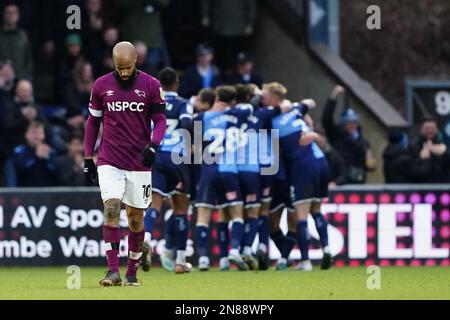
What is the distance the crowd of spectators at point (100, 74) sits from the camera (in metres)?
24.1

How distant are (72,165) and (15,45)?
2676 millimetres

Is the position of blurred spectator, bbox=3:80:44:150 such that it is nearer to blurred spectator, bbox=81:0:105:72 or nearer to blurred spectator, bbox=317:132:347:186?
blurred spectator, bbox=81:0:105:72

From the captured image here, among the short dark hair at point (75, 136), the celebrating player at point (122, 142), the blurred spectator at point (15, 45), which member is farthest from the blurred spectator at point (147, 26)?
the celebrating player at point (122, 142)

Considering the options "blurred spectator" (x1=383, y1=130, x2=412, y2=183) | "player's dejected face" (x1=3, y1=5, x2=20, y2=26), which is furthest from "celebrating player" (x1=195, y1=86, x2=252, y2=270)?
"player's dejected face" (x1=3, y1=5, x2=20, y2=26)

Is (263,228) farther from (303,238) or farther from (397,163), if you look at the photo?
(397,163)

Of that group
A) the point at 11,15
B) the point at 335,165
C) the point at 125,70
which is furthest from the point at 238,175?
the point at 11,15

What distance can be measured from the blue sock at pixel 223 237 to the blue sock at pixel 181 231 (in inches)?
36.4

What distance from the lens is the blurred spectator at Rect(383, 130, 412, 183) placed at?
2459 centimetres

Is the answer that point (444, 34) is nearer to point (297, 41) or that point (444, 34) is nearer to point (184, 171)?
point (297, 41)

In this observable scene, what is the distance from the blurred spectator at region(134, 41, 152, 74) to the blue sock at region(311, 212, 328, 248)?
5101mm

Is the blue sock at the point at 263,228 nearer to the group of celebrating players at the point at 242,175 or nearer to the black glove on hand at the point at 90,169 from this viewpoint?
the group of celebrating players at the point at 242,175

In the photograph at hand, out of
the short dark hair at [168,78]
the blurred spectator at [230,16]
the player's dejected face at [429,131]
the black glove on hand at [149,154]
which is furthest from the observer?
Result: the blurred spectator at [230,16]

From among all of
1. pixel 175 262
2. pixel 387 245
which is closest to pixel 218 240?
pixel 175 262

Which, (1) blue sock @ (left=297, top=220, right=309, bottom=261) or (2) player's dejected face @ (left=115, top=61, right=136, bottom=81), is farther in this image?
(1) blue sock @ (left=297, top=220, right=309, bottom=261)
